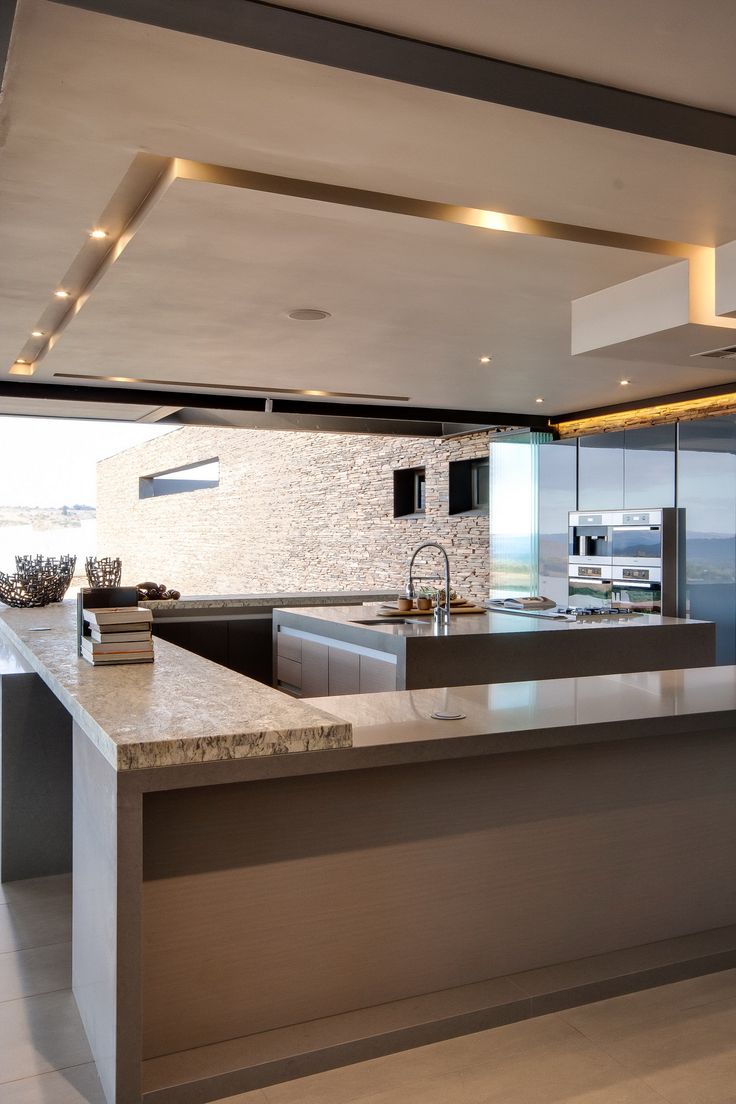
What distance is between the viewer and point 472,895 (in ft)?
7.39

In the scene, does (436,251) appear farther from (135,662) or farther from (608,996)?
(608,996)

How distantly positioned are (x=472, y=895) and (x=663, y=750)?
0.71m

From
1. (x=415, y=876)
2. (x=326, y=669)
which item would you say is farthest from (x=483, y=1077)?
(x=326, y=669)

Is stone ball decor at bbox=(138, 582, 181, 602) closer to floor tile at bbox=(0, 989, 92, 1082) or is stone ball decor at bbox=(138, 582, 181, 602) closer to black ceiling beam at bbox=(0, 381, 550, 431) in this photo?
black ceiling beam at bbox=(0, 381, 550, 431)

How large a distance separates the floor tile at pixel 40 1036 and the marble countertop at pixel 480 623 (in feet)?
7.32

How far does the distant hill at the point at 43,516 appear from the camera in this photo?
1247cm

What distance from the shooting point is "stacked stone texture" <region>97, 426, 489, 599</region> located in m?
10.4

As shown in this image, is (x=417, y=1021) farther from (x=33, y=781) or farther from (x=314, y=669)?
(x=314, y=669)

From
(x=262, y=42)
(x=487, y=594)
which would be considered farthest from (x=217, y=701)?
(x=487, y=594)

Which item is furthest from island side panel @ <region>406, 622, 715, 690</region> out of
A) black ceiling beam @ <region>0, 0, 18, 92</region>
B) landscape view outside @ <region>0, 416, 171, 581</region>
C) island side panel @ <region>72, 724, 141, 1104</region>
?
landscape view outside @ <region>0, 416, 171, 581</region>

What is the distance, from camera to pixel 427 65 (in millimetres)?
2158

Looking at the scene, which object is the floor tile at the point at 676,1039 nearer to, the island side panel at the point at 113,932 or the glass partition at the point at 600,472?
the island side panel at the point at 113,932

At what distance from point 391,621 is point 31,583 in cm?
188

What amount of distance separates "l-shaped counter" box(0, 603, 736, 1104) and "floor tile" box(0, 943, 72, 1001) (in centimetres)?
22
